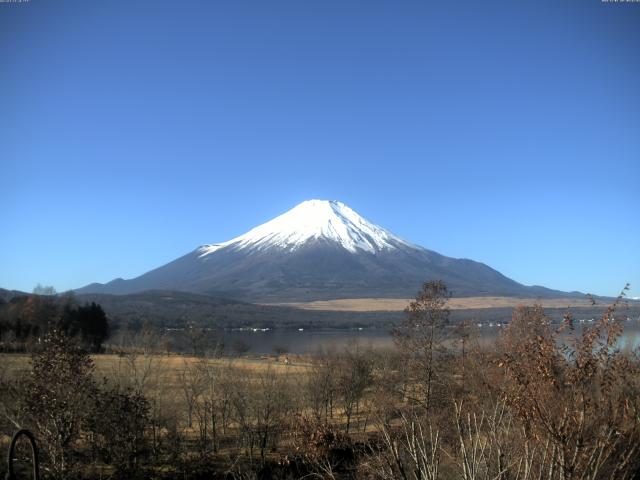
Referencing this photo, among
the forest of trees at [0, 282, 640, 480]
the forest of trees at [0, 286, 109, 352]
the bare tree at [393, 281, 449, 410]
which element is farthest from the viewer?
the forest of trees at [0, 286, 109, 352]

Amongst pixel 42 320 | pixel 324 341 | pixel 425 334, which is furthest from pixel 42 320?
pixel 425 334

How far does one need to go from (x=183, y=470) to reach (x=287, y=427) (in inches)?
190

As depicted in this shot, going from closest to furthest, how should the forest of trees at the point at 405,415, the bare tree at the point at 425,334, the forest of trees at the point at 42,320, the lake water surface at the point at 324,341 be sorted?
1. the forest of trees at the point at 405,415
2. the bare tree at the point at 425,334
3. the lake water surface at the point at 324,341
4. the forest of trees at the point at 42,320

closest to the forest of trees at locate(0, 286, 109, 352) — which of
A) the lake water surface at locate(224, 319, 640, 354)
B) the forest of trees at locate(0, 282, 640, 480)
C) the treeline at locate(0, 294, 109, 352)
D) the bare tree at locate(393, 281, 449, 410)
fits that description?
the treeline at locate(0, 294, 109, 352)

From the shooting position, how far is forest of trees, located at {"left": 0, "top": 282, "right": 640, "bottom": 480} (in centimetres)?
713

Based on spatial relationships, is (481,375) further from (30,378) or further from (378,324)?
(378,324)

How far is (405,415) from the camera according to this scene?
1017cm

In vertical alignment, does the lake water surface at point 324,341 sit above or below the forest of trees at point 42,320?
below

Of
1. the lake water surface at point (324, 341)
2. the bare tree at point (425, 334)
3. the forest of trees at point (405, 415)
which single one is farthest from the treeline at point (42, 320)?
the bare tree at point (425, 334)

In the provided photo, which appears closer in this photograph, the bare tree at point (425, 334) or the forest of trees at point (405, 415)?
the forest of trees at point (405, 415)

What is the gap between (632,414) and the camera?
24.7 feet

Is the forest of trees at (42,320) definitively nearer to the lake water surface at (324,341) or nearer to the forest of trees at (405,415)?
the lake water surface at (324,341)

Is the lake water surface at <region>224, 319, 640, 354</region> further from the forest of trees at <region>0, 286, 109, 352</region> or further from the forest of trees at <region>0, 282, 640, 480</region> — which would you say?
the forest of trees at <region>0, 286, 109, 352</region>

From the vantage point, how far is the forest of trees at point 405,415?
7129 millimetres
